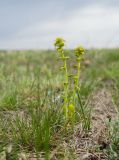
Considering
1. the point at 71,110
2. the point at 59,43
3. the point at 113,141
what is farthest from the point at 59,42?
the point at 113,141

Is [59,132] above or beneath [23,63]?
beneath

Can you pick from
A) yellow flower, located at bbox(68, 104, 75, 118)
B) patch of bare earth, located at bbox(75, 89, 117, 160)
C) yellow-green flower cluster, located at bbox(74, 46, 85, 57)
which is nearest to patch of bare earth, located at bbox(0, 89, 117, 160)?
patch of bare earth, located at bbox(75, 89, 117, 160)

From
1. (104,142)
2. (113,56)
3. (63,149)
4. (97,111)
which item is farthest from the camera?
(113,56)

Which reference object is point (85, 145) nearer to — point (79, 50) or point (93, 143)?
point (93, 143)

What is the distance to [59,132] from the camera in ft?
10.4

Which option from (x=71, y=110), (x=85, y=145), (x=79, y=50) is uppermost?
(x=79, y=50)

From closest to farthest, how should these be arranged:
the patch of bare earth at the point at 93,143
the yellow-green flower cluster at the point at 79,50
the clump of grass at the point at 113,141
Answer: the clump of grass at the point at 113,141 < the patch of bare earth at the point at 93,143 < the yellow-green flower cluster at the point at 79,50

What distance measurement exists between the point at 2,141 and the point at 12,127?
142 mm

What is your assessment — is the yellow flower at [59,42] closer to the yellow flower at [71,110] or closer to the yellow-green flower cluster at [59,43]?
the yellow-green flower cluster at [59,43]

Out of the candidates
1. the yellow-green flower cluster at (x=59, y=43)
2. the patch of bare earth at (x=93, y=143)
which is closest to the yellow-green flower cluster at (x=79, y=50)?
the yellow-green flower cluster at (x=59, y=43)

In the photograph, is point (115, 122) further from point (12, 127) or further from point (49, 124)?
point (12, 127)

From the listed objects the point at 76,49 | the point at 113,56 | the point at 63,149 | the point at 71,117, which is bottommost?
the point at 63,149

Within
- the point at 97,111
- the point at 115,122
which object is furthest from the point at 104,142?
the point at 97,111

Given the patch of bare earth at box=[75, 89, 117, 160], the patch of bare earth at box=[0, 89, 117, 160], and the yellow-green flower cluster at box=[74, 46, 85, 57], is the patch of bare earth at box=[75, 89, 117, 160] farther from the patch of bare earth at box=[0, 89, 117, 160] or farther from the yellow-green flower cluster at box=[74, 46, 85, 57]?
the yellow-green flower cluster at box=[74, 46, 85, 57]
